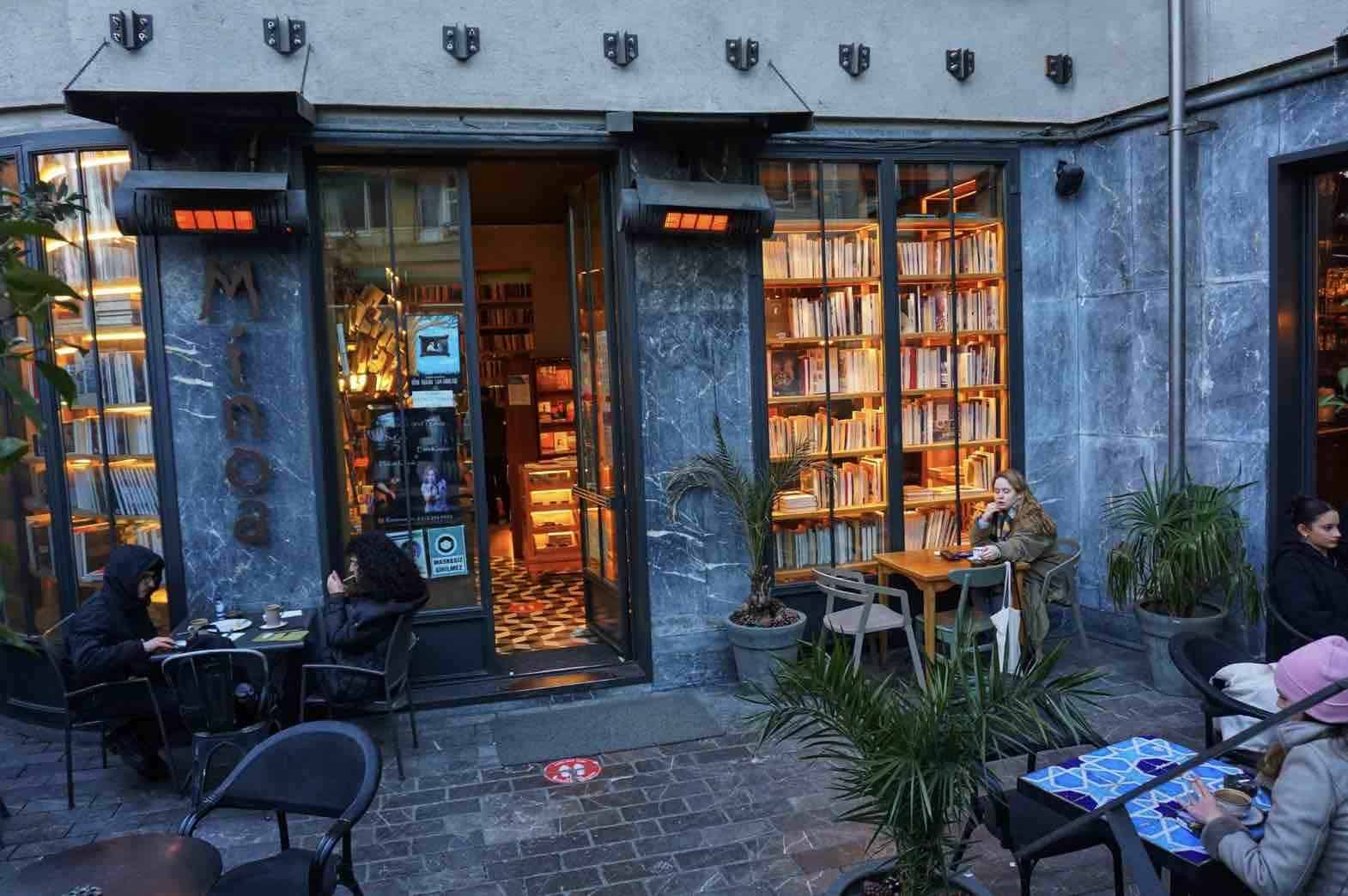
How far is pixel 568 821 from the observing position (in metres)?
5.09

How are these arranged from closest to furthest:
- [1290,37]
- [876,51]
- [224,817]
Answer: [224,817], [1290,37], [876,51]

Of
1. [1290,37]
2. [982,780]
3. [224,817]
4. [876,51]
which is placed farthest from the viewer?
[876,51]

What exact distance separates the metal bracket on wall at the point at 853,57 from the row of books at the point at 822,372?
6.39 feet

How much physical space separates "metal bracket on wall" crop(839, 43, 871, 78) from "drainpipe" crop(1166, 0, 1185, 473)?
196cm

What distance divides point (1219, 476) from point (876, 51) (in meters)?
3.71

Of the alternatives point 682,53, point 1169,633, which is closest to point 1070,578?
point 1169,633

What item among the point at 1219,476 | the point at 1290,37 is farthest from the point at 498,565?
the point at 1290,37

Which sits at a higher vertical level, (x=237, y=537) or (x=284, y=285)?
(x=284, y=285)

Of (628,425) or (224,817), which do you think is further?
(628,425)

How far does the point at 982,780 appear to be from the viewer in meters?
3.09

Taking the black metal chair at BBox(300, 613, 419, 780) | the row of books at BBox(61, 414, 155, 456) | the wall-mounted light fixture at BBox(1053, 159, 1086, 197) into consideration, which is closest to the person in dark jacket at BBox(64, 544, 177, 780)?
the black metal chair at BBox(300, 613, 419, 780)

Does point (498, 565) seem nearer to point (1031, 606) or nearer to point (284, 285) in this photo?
point (284, 285)

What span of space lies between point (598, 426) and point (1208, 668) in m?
4.48

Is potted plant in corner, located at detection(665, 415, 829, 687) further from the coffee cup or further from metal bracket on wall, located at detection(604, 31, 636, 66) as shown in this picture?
the coffee cup
